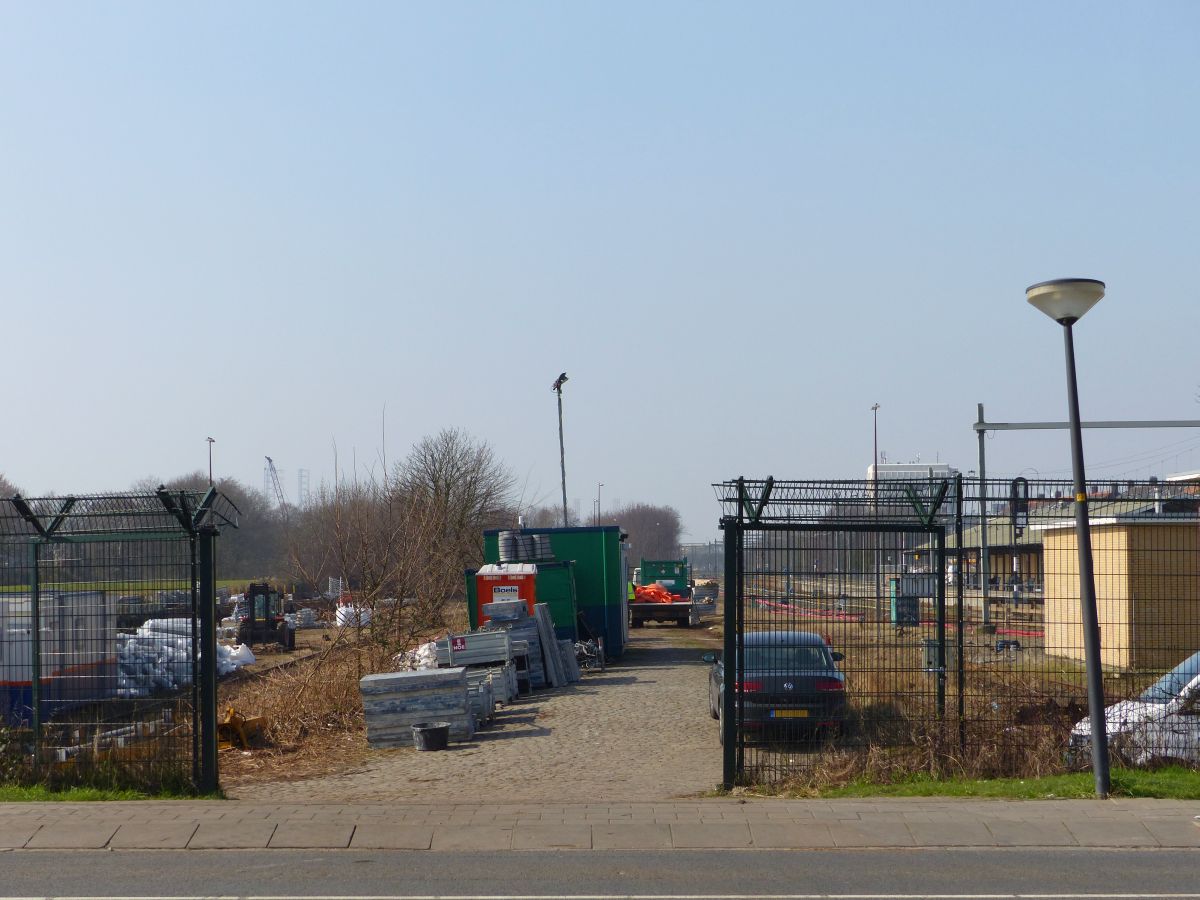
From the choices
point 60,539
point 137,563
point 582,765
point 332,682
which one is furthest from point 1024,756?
point 332,682

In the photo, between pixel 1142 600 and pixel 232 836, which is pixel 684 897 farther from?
pixel 1142 600

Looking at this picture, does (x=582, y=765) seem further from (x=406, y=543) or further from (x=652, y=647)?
(x=652, y=647)

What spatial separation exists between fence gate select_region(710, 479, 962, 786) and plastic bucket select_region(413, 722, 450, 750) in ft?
17.8

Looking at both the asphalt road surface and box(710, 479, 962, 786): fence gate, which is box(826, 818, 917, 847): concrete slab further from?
box(710, 479, 962, 786): fence gate

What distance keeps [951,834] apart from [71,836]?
6875mm

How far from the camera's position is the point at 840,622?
11.1 meters

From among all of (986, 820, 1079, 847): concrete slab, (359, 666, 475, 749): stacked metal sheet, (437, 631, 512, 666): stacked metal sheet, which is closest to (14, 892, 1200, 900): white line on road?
(986, 820, 1079, 847): concrete slab

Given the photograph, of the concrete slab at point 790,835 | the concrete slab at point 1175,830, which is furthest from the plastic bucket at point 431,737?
the concrete slab at point 1175,830

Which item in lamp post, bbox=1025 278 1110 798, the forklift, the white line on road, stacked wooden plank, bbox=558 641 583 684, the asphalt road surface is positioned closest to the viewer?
the white line on road

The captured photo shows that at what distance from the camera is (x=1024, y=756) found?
11070mm

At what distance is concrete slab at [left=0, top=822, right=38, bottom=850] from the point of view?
893cm

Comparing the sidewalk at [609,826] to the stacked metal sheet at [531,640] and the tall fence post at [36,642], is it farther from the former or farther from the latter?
the stacked metal sheet at [531,640]

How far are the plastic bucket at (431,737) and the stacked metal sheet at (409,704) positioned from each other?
9.7 inches

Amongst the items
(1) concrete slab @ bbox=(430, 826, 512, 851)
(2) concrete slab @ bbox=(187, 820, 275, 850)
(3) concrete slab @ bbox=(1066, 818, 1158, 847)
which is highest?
(2) concrete slab @ bbox=(187, 820, 275, 850)
